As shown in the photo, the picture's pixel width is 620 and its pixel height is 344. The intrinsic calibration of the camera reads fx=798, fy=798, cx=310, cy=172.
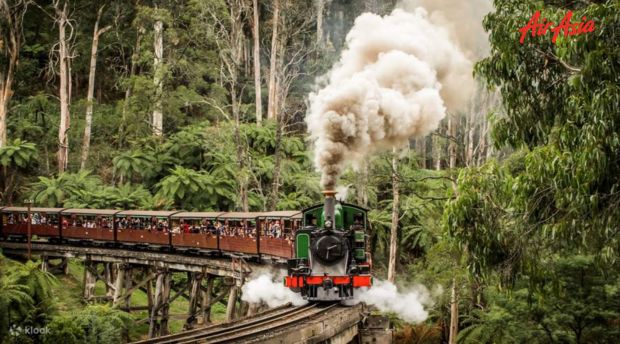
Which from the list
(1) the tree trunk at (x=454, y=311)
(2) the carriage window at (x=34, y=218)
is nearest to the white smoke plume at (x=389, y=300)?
(1) the tree trunk at (x=454, y=311)

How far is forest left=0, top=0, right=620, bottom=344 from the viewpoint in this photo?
40.5 feet

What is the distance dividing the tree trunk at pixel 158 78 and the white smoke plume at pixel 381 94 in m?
23.3

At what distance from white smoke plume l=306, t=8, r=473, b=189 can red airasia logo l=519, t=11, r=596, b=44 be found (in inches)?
230

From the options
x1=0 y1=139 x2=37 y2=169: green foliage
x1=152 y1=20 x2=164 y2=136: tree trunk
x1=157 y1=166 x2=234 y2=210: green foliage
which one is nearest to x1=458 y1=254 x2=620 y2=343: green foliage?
x1=157 y1=166 x2=234 y2=210: green foliage

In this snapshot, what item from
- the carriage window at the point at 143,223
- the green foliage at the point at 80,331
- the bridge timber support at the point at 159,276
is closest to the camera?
the green foliage at the point at 80,331

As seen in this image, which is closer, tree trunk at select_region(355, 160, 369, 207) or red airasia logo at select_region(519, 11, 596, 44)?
red airasia logo at select_region(519, 11, 596, 44)

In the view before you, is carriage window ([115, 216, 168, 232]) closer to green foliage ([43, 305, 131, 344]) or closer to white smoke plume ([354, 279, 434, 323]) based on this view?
white smoke plume ([354, 279, 434, 323])

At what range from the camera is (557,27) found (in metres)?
12.1

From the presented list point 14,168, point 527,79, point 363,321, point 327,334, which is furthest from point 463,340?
point 14,168

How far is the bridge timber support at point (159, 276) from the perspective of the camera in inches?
979

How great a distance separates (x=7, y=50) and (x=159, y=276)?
1700 cm

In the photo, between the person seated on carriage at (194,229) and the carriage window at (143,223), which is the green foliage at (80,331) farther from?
the carriage window at (143,223)

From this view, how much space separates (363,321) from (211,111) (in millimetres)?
27346

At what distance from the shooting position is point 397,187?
2853cm
